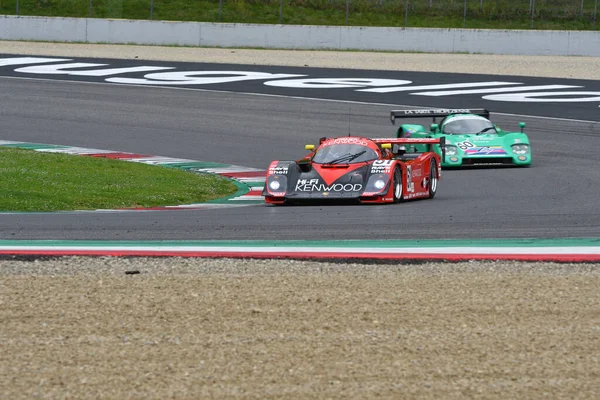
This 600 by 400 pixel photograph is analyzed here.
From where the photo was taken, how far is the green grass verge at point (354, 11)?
3919 centimetres

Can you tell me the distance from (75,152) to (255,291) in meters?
13.6

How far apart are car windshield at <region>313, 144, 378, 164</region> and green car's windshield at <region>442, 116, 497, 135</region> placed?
5.09 metres

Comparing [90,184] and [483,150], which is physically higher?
[483,150]

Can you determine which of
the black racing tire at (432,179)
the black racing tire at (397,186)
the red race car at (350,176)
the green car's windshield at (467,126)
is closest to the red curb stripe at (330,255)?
the red race car at (350,176)

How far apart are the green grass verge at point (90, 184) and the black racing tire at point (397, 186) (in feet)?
9.22

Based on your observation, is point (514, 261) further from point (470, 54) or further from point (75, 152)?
point (470, 54)

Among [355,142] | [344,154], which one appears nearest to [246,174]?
[355,142]

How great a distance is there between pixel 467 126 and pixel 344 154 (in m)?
5.51

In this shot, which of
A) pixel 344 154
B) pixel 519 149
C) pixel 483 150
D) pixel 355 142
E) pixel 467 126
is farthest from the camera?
pixel 467 126

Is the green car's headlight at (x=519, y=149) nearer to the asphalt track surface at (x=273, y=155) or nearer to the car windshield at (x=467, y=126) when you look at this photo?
the asphalt track surface at (x=273, y=155)

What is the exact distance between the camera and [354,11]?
136 ft

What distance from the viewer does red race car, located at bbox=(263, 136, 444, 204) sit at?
45.4 feet

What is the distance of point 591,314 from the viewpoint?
7078mm

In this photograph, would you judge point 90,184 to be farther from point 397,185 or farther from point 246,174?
point 397,185
